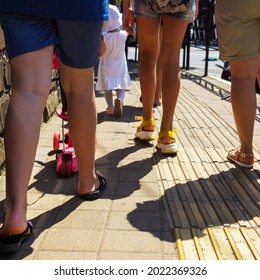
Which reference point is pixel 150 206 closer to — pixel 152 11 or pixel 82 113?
pixel 82 113

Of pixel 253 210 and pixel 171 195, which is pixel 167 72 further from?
pixel 253 210

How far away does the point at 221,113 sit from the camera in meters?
4.61

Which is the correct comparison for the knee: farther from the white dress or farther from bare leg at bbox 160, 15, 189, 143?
the white dress

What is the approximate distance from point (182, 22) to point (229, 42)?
402 mm

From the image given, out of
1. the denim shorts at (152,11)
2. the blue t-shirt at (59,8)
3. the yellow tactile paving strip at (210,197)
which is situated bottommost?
the yellow tactile paving strip at (210,197)

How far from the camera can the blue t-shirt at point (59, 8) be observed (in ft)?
5.97

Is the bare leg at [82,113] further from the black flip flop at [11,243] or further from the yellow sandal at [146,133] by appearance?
the yellow sandal at [146,133]

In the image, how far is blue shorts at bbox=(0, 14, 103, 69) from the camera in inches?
72.4

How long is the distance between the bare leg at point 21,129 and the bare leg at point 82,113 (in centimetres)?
27

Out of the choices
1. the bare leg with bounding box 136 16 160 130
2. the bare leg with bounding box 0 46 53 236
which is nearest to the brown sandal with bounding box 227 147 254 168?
the bare leg with bounding box 136 16 160 130

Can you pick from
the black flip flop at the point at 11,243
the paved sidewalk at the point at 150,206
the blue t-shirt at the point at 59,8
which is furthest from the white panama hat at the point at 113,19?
the black flip flop at the point at 11,243

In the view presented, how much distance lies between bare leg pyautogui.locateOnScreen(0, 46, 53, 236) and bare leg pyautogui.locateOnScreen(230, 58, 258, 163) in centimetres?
143

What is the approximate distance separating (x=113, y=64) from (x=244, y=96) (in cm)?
241

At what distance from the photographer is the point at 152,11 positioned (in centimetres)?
304
